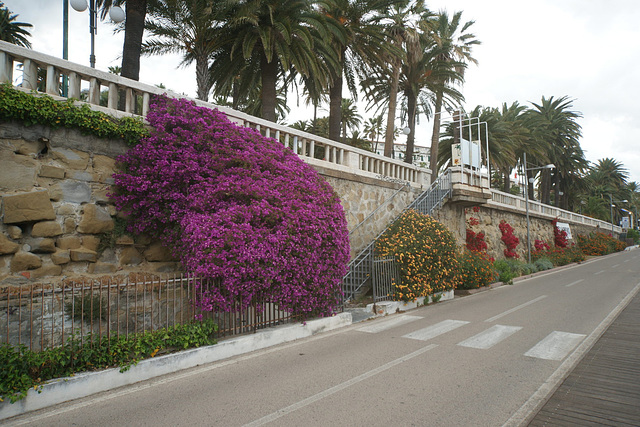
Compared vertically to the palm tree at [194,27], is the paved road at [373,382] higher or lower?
lower

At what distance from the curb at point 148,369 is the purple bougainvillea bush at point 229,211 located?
2.03 ft

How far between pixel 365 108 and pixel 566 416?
2323 cm

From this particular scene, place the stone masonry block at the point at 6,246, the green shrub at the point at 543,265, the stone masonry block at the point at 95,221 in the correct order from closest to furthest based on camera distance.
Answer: the stone masonry block at the point at 6,246 < the stone masonry block at the point at 95,221 < the green shrub at the point at 543,265

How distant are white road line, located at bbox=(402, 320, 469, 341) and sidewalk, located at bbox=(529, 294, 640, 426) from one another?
2743 millimetres

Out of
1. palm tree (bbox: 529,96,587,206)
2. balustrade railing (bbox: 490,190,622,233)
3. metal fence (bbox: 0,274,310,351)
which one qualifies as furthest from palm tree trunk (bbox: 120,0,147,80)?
palm tree (bbox: 529,96,587,206)

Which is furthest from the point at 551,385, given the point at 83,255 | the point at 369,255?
the point at 83,255

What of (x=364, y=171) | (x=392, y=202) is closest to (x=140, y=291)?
(x=364, y=171)

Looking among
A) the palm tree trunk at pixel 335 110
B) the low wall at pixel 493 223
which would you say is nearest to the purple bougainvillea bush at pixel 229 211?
the palm tree trunk at pixel 335 110

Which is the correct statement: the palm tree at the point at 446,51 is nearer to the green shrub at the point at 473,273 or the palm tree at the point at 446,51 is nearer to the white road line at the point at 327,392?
the green shrub at the point at 473,273

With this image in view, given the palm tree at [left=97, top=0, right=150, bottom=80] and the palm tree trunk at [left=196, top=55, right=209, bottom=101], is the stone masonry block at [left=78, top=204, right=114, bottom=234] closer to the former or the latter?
the palm tree at [left=97, top=0, right=150, bottom=80]

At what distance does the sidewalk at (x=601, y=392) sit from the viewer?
4.40 metres

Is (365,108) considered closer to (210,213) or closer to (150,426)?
(210,213)

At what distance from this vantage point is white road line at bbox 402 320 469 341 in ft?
27.5

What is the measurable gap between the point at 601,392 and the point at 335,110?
14676mm
